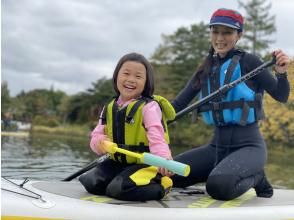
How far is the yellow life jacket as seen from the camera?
95.4 inches

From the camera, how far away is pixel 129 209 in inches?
85.2

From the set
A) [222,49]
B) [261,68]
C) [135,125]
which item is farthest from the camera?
[222,49]

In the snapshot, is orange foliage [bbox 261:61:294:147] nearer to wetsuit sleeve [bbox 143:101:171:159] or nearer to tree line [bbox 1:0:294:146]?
tree line [bbox 1:0:294:146]

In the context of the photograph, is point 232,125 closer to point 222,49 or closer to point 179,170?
point 222,49

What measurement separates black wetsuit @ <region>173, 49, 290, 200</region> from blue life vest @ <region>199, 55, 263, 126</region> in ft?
0.16

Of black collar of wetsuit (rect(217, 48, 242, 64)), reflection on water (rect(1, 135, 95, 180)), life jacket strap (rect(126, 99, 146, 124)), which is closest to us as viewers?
life jacket strap (rect(126, 99, 146, 124))

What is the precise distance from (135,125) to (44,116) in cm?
4603

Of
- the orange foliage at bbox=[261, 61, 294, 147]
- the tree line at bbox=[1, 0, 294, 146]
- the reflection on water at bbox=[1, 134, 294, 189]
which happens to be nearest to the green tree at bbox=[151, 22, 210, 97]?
the tree line at bbox=[1, 0, 294, 146]

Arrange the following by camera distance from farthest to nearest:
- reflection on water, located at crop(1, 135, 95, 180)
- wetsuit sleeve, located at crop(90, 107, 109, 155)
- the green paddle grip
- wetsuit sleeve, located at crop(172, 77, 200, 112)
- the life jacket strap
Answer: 1. reflection on water, located at crop(1, 135, 95, 180)
2. wetsuit sleeve, located at crop(172, 77, 200, 112)
3. wetsuit sleeve, located at crop(90, 107, 109, 155)
4. the life jacket strap
5. the green paddle grip

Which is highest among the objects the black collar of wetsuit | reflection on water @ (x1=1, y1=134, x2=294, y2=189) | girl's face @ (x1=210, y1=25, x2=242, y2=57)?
girl's face @ (x1=210, y1=25, x2=242, y2=57)

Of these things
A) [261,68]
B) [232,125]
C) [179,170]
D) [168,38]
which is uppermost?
[168,38]

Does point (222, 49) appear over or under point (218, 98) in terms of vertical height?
over

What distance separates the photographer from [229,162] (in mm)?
2576

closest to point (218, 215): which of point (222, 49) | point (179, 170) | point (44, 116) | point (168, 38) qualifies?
point (179, 170)
